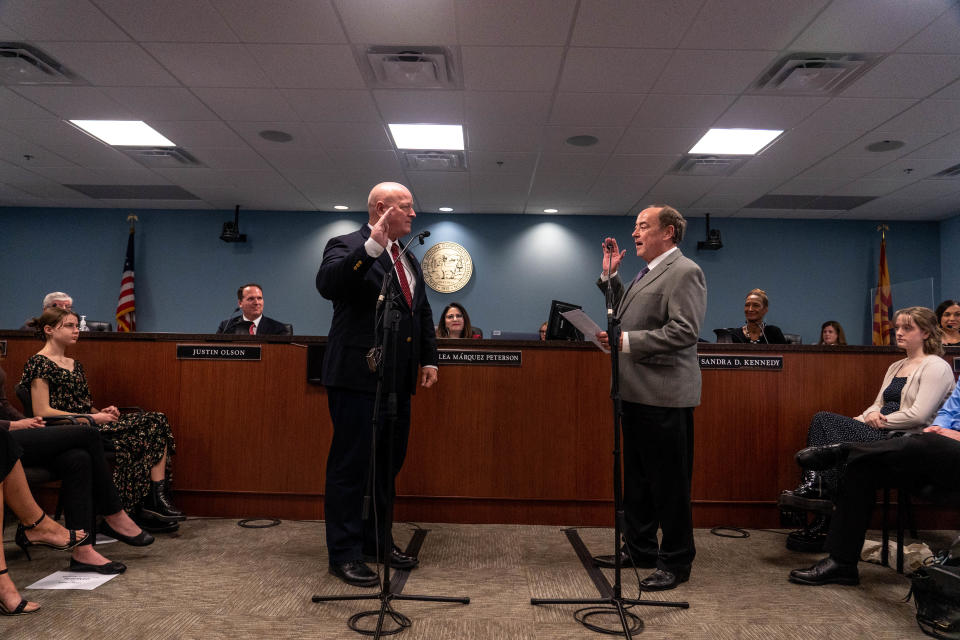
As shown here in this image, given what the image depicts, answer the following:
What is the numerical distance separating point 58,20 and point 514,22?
288 centimetres

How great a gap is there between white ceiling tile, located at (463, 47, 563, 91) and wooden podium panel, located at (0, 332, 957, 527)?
210cm

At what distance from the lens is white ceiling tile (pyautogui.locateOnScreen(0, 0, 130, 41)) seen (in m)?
3.74

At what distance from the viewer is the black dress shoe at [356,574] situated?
8.04ft

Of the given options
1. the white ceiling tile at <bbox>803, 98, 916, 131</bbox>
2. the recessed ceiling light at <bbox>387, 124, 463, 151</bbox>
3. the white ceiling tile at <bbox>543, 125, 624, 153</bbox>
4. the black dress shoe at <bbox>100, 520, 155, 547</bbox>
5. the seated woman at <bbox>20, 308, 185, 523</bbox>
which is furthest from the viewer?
the recessed ceiling light at <bbox>387, 124, 463, 151</bbox>

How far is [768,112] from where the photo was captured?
16.7 ft

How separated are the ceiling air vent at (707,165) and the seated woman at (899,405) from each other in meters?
3.40

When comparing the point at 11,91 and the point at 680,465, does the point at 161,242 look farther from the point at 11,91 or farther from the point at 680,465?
the point at 680,465

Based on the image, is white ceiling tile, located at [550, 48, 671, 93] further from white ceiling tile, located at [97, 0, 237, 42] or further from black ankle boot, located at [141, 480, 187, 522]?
black ankle boot, located at [141, 480, 187, 522]

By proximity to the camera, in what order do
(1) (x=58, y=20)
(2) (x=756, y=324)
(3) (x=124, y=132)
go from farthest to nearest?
(3) (x=124, y=132)
(2) (x=756, y=324)
(1) (x=58, y=20)

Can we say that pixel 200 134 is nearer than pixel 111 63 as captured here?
No

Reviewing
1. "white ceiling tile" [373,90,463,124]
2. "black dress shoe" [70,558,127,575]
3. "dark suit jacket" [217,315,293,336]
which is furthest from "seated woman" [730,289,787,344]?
"black dress shoe" [70,558,127,575]

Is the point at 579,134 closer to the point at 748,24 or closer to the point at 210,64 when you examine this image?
the point at 748,24

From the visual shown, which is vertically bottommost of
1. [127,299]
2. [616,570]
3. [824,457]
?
[616,570]

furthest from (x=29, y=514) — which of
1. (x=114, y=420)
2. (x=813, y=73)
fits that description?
(x=813, y=73)
